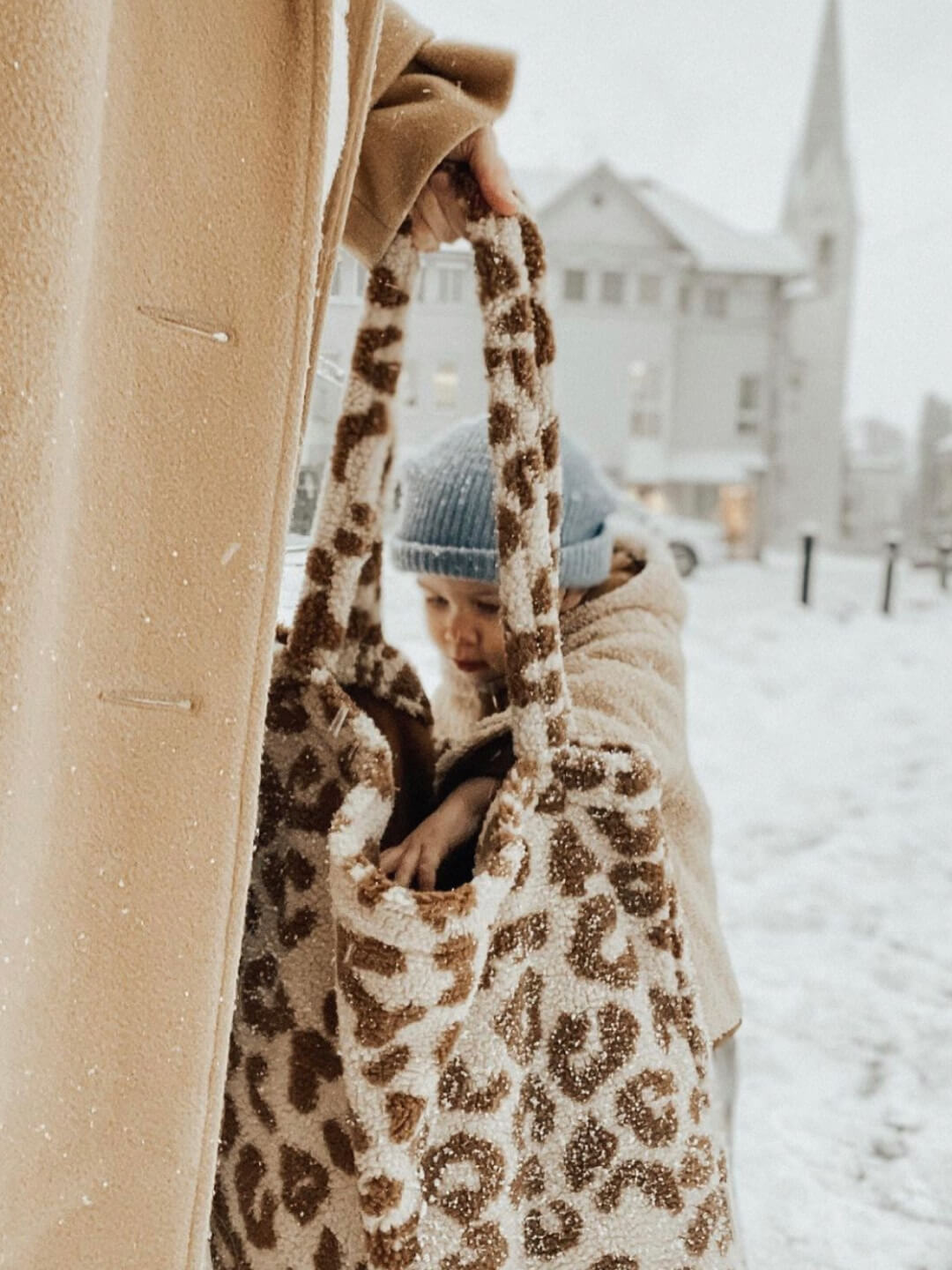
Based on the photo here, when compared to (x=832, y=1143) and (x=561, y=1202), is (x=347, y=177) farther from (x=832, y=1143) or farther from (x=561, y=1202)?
(x=832, y=1143)

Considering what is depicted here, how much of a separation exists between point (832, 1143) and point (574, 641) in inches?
48.1

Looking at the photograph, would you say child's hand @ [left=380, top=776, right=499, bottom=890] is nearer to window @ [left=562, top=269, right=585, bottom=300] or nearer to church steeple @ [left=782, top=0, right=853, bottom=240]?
window @ [left=562, top=269, right=585, bottom=300]

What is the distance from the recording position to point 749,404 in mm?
13922

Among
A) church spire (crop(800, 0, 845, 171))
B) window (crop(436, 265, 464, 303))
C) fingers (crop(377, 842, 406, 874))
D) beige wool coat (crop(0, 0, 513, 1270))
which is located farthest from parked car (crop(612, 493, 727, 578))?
church spire (crop(800, 0, 845, 171))

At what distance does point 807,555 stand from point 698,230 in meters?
8.55

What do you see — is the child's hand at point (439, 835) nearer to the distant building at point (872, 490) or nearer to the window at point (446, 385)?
the window at point (446, 385)

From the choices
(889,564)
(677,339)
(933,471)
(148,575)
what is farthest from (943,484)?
(148,575)

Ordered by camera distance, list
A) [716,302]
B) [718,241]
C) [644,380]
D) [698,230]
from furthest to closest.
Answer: [698,230] → [718,241] → [716,302] → [644,380]

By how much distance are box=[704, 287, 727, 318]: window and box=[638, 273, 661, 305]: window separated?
4.99ft

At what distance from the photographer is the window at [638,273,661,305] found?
12055 mm

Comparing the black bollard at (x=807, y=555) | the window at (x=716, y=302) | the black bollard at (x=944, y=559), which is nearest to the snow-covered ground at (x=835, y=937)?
the black bollard at (x=807, y=555)

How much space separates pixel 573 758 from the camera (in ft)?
2.56

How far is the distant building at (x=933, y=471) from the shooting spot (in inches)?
739

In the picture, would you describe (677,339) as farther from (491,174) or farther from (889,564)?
(491,174)
